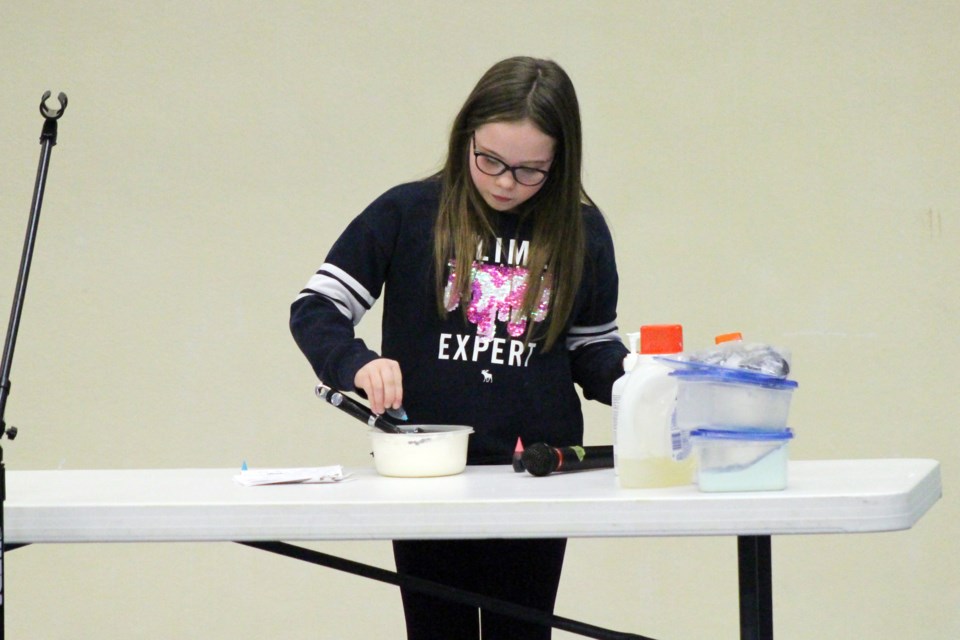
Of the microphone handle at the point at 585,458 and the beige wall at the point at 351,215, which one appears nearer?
the microphone handle at the point at 585,458

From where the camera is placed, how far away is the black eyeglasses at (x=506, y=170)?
1.46 metres

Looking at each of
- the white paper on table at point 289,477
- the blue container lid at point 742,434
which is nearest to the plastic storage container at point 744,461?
the blue container lid at point 742,434

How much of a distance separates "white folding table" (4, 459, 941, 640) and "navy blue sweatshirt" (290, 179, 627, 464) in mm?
292

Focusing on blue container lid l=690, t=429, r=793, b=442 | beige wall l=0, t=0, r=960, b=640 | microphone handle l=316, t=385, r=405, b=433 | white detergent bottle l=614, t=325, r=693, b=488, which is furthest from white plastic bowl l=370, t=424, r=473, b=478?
beige wall l=0, t=0, r=960, b=640

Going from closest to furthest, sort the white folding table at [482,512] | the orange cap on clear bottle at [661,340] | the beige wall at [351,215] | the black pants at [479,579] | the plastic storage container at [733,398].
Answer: the white folding table at [482,512] < the plastic storage container at [733,398] < the orange cap on clear bottle at [661,340] < the black pants at [479,579] < the beige wall at [351,215]

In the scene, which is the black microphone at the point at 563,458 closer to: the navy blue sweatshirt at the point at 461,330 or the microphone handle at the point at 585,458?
the microphone handle at the point at 585,458

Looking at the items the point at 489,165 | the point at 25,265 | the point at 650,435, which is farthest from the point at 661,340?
the point at 25,265

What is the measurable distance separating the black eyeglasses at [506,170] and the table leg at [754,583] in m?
0.56

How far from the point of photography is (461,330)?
4.93 feet

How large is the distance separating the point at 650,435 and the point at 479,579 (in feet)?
1.30

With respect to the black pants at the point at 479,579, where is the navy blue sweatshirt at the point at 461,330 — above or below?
above

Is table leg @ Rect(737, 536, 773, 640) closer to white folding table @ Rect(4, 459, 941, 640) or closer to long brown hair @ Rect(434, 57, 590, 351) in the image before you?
white folding table @ Rect(4, 459, 941, 640)

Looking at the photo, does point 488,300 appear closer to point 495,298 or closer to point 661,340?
point 495,298

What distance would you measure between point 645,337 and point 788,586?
1.71 m
